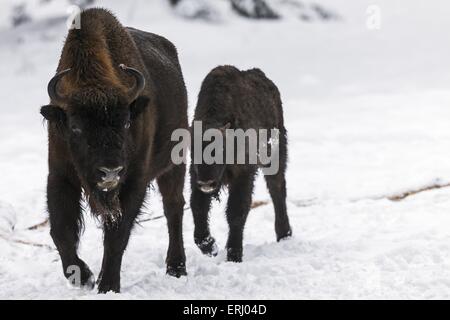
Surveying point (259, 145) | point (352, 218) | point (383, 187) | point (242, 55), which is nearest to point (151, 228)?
point (259, 145)

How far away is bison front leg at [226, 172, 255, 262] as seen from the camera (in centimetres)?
841

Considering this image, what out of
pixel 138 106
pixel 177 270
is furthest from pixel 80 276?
pixel 177 270

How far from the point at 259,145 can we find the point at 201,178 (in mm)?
1718

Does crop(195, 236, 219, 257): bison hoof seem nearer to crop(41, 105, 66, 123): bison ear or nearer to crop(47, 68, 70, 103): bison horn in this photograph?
crop(41, 105, 66, 123): bison ear

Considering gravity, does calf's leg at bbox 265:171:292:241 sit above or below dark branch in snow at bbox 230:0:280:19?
above

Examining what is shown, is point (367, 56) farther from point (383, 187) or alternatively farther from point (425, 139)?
point (383, 187)

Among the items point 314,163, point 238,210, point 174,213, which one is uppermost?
point 174,213

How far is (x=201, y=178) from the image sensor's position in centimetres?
803

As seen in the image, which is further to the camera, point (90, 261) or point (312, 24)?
point (312, 24)

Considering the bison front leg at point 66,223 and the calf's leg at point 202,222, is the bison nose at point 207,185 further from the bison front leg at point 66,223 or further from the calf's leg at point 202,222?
the bison front leg at point 66,223

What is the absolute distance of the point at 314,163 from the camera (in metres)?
17.1

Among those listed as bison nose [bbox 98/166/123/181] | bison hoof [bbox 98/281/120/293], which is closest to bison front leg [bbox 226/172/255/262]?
bison hoof [bbox 98/281/120/293]

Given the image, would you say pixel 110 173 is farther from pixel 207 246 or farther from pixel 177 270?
pixel 207 246

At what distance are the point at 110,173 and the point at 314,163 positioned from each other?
12.0 m
